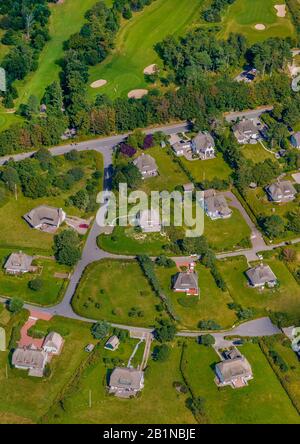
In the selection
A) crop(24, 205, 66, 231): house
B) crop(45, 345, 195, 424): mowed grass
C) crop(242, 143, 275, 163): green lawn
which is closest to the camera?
crop(45, 345, 195, 424): mowed grass

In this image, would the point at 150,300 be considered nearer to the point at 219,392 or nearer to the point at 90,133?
the point at 219,392

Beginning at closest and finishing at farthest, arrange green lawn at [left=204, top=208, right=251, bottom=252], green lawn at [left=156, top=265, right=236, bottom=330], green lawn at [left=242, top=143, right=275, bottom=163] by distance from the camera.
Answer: green lawn at [left=156, top=265, right=236, bottom=330] → green lawn at [left=204, top=208, right=251, bottom=252] → green lawn at [left=242, top=143, right=275, bottom=163]

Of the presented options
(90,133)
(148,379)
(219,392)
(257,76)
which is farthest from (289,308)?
(257,76)

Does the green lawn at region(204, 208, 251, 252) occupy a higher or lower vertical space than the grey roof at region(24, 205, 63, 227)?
lower

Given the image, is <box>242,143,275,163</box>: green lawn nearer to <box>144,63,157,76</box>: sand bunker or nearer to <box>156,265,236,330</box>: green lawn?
<box>156,265,236,330</box>: green lawn

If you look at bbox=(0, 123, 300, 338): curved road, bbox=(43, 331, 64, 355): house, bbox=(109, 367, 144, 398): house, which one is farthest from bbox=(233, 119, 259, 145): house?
bbox=(109, 367, 144, 398): house

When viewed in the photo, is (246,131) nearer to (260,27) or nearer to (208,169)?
(208,169)
